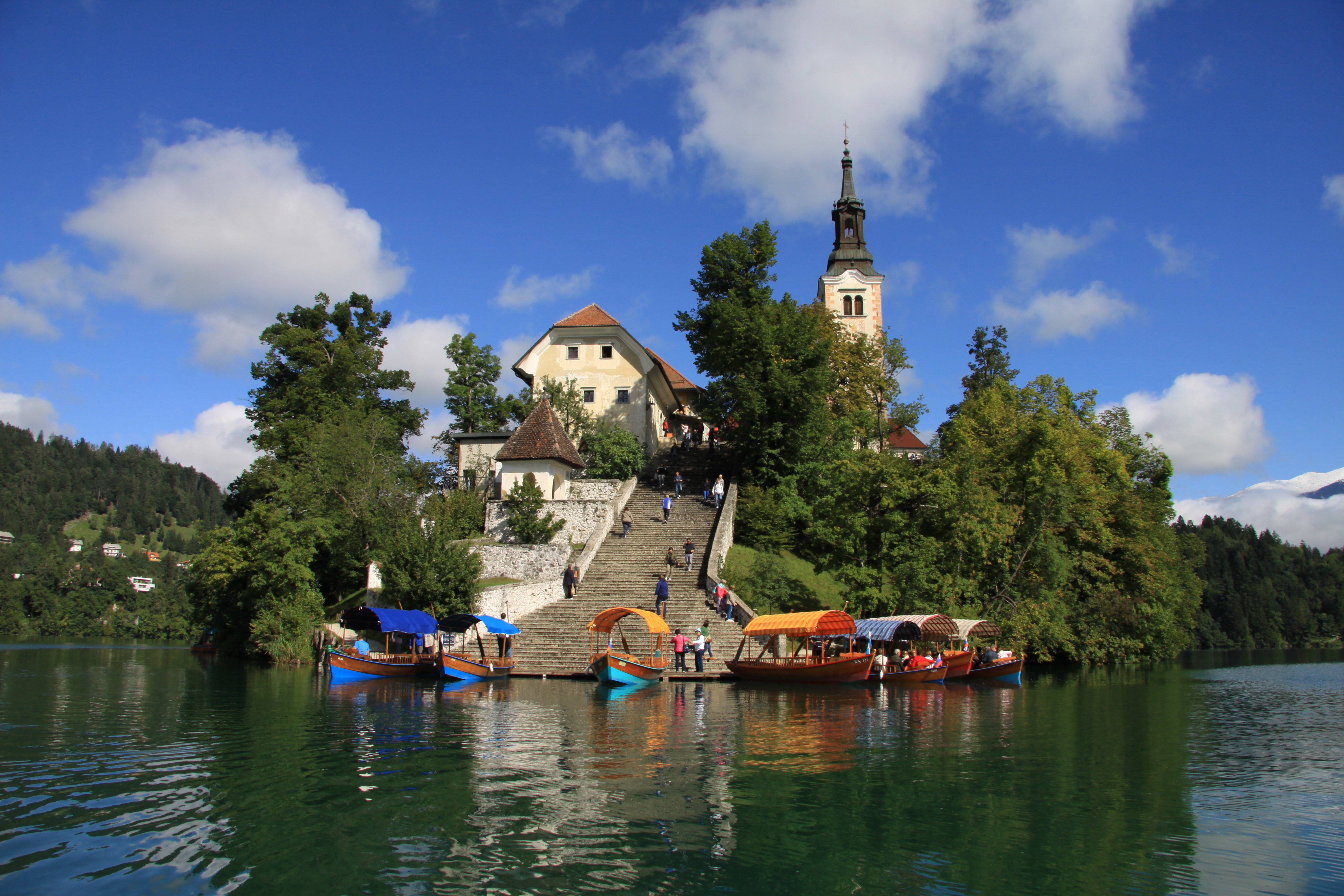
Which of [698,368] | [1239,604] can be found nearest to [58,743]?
[698,368]

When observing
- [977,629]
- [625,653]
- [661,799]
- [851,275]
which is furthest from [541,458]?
[851,275]

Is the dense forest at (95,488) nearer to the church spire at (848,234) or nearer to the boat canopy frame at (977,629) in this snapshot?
the church spire at (848,234)

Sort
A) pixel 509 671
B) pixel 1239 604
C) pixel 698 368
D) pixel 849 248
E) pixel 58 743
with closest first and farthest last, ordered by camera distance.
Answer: pixel 58 743, pixel 509 671, pixel 698 368, pixel 849 248, pixel 1239 604

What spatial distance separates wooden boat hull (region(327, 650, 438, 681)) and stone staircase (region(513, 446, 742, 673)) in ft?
10.9

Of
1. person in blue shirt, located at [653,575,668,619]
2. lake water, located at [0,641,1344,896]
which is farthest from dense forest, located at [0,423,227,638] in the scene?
lake water, located at [0,641,1344,896]

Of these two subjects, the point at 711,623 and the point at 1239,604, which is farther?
the point at 1239,604

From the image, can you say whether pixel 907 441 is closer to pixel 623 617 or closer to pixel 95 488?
pixel 623 617

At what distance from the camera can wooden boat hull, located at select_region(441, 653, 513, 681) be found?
28641mm

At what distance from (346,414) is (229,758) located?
33.8 m

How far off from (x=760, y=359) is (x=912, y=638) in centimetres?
2007

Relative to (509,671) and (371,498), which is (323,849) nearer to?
(509,671)

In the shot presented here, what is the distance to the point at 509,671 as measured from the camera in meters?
29.9

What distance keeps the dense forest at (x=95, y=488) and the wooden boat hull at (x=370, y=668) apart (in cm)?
14518

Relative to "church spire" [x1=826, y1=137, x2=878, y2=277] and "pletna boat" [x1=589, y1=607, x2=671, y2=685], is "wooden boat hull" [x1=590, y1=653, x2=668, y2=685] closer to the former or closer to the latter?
"pletna boat" [x1=589, y1=607, x2=671, y2=685]
